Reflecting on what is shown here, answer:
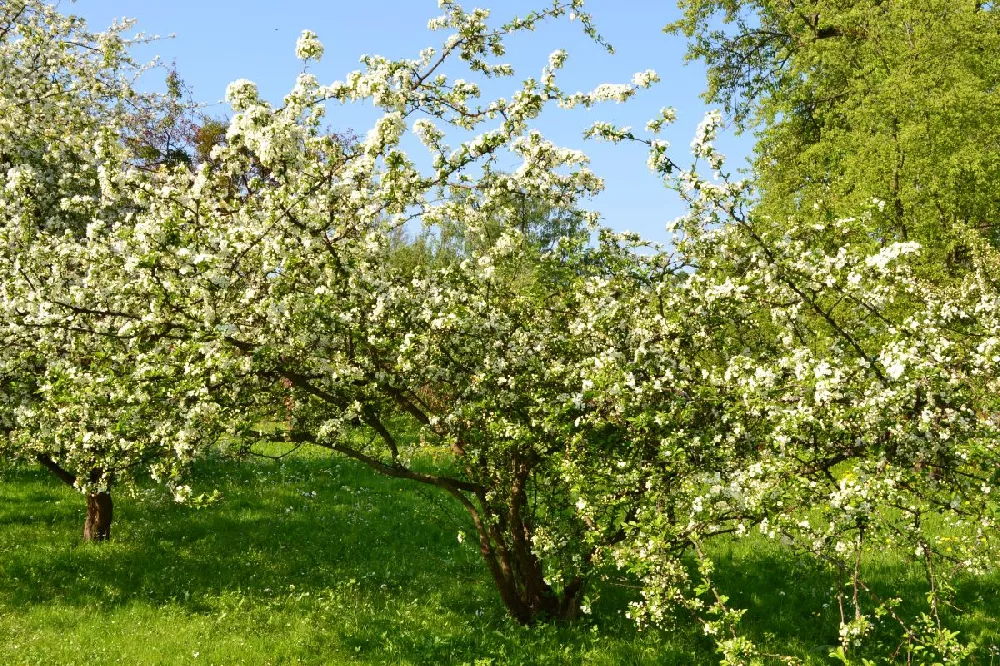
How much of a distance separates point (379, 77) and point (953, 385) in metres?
7.03

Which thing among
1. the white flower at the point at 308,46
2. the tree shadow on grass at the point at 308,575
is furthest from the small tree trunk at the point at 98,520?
the white flower at the point at 308,46

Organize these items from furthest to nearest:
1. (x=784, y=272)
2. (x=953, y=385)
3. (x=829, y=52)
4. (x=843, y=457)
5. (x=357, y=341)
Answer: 1. (x=829, y=52)
2. (x=357, y=341)
3. (x=784, y=272)
4. (x=843, y=457)
5. (x=953, y=385)

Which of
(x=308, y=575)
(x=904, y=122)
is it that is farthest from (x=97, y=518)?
(x=904, y=122)

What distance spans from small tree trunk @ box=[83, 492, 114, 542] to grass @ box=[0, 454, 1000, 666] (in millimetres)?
307

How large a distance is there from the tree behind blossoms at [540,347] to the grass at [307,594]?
1.17 m

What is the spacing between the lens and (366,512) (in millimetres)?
17188

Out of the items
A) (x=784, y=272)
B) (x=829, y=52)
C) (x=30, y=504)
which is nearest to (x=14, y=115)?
(x=30, y=504)

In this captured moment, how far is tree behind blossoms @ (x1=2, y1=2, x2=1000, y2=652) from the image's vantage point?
684cm

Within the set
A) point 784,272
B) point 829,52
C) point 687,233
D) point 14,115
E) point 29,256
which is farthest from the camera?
point 829,52

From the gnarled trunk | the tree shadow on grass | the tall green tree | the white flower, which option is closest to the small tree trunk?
the gnarled trunk

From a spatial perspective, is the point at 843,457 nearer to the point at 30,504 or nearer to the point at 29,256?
the point at 29,256

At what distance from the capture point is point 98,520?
14.6 meters

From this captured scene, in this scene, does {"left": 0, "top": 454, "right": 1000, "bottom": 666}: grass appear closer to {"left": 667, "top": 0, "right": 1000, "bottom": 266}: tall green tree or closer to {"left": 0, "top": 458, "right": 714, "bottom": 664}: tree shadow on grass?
{"left": 0, "top": 458, "right": 714, "bottom": 664}: tree shadow on grass

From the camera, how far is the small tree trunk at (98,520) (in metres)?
14.6
